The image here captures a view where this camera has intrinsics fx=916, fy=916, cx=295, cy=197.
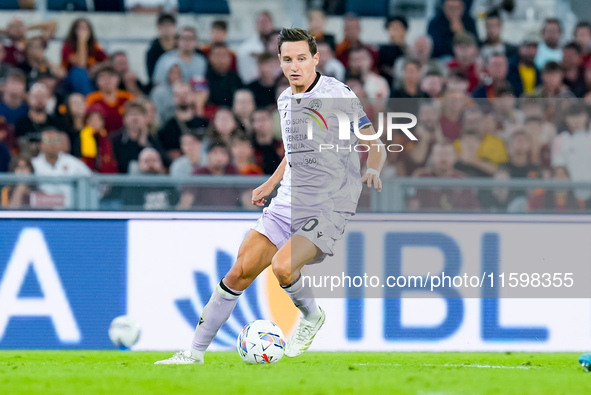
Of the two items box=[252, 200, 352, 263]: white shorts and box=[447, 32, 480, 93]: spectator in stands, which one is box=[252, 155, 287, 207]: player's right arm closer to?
box=[252, 200, 352, 263]: white shorts

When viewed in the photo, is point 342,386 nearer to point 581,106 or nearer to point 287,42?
point 287,42

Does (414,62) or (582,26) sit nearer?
(414,62)

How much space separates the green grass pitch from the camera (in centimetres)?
449

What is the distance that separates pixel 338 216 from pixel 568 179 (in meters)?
2.64

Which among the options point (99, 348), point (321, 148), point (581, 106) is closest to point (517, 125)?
point (581, 106)

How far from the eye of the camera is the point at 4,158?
7938mm

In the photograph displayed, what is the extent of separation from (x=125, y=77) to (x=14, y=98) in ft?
3.78

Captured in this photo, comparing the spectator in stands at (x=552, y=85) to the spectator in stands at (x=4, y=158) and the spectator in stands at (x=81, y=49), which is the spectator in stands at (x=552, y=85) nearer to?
the spectator in stands at (x=81, y=49)

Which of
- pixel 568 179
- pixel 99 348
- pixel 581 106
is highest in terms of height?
pixel 581 106

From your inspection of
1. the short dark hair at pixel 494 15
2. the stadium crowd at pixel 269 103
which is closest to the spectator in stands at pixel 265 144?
the stadium crowd at pixel 269 103

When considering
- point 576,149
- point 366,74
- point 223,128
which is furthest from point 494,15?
point 223,128

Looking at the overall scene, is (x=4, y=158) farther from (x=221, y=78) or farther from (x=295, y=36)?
(x=295, y=36)

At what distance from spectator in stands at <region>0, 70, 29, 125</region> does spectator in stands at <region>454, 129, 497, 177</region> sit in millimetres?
4095

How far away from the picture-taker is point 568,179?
24.5ft
